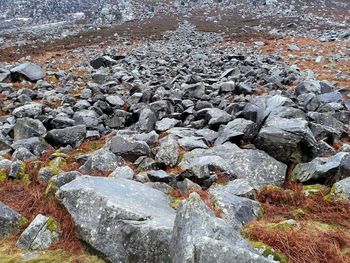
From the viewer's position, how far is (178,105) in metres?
12.9

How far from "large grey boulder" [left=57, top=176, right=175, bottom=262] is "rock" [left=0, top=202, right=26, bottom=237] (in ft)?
2.34

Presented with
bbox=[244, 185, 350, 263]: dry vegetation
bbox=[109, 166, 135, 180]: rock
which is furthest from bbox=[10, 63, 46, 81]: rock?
bbox=[244, 185, 350, 263]: dry vegetation

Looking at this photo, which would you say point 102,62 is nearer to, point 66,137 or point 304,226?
point 66,137

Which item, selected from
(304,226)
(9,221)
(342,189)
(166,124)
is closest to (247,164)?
(342,189)

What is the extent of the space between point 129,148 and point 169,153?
0.92 m

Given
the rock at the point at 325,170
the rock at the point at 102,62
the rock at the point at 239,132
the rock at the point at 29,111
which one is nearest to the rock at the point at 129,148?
the rock at the point at 239,132

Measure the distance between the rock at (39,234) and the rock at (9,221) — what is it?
1.18 feet

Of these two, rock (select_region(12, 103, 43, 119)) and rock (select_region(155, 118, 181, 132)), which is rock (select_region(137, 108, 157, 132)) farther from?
rock (select_region(12, 103, 43, 119))

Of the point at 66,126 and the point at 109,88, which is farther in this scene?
the point at 109,88

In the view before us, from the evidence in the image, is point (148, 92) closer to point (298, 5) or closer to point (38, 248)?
point (38, 248)

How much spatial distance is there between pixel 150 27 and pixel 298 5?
30.9 metres

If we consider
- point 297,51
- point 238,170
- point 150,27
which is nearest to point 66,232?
point 238,170

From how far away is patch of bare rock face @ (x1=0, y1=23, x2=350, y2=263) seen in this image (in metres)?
4.95

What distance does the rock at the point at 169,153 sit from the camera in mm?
8453
